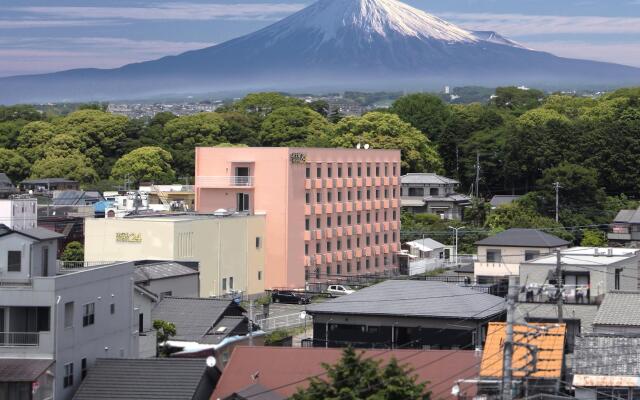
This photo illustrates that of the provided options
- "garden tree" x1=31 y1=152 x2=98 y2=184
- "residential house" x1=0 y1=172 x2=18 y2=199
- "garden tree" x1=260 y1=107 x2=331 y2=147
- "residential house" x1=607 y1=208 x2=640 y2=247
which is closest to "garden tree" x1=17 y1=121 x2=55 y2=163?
"garden tree" x1=31 y1=152 x2=98 y2=184

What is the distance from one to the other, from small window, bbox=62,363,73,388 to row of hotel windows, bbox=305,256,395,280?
78.3 ft

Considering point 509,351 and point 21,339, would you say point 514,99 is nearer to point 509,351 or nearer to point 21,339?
point 21,339

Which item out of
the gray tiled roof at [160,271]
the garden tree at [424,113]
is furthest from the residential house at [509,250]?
the garden tree at [424,113]

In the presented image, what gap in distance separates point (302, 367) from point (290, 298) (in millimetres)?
19608

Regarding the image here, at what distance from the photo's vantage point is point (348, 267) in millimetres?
46000

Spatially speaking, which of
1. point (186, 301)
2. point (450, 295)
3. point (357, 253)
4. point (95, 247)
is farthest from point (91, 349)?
point (357, 253)

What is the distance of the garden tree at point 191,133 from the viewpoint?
74562 millimetres

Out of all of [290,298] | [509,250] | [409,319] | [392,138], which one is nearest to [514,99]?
[392,138]

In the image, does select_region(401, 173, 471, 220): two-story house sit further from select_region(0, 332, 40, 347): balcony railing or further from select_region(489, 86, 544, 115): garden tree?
select_region(0, 332, 40, 347): balcony railing

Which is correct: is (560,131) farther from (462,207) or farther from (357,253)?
(357,253)

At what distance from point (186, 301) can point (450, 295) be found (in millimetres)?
5357

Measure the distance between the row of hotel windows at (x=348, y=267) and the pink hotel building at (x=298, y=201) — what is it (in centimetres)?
3

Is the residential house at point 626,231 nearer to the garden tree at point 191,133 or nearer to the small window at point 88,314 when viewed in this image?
the garden tree at point 191,133

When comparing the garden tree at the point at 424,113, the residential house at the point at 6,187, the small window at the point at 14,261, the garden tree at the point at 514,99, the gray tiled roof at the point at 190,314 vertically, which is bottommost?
the gray tiled roof at the point at 190,314
